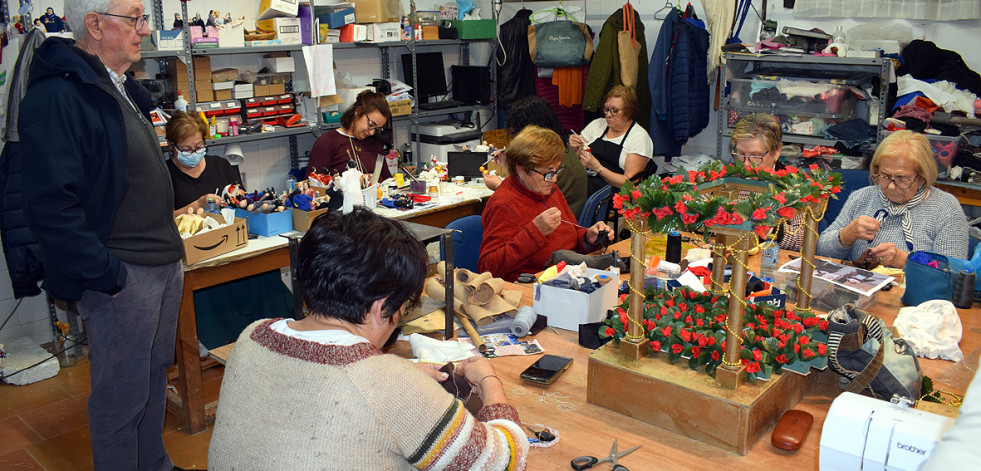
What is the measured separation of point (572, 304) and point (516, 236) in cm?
74

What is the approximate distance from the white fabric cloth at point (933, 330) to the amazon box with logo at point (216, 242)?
2585 mm

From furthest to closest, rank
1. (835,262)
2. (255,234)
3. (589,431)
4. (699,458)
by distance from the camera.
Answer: (255,234)
(835,262)
(589,431)
(699,458)

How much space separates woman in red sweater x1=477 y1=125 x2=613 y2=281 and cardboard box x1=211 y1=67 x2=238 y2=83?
2478mm

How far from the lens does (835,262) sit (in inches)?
114

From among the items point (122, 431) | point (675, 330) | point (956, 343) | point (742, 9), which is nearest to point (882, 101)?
point (742, 9)

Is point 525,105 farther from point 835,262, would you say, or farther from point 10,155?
point 10,155

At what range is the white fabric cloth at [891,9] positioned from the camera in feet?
15.2

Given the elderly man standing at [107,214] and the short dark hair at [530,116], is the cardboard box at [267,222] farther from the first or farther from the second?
the short dark hair at [530,116]

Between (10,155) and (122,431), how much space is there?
955mm

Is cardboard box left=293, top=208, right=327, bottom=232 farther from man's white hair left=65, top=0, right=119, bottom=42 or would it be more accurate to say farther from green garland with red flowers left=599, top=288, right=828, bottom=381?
green garland with red flowers left=599, top=288, right=828, bottom=381

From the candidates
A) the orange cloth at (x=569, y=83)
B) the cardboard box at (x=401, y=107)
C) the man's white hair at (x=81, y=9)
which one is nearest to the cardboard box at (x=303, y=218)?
the man's white hair at (x=81, y=9)

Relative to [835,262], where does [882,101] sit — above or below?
above

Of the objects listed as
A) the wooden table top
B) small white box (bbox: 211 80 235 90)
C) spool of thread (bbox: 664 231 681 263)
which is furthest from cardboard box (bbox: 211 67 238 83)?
the wooden table top

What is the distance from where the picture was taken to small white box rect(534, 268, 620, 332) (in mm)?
2312
